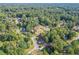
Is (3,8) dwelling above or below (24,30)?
above

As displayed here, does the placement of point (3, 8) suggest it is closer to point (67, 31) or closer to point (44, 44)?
point (44, 44)

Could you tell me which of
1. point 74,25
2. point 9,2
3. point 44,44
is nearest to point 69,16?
point 74,25

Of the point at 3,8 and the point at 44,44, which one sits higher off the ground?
the point at 3,8

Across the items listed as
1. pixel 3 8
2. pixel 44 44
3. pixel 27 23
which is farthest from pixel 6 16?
pixel 44 44

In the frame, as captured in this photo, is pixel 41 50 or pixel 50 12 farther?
pixel 50 12

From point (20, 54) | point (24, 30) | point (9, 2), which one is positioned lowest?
point (20, 54)
